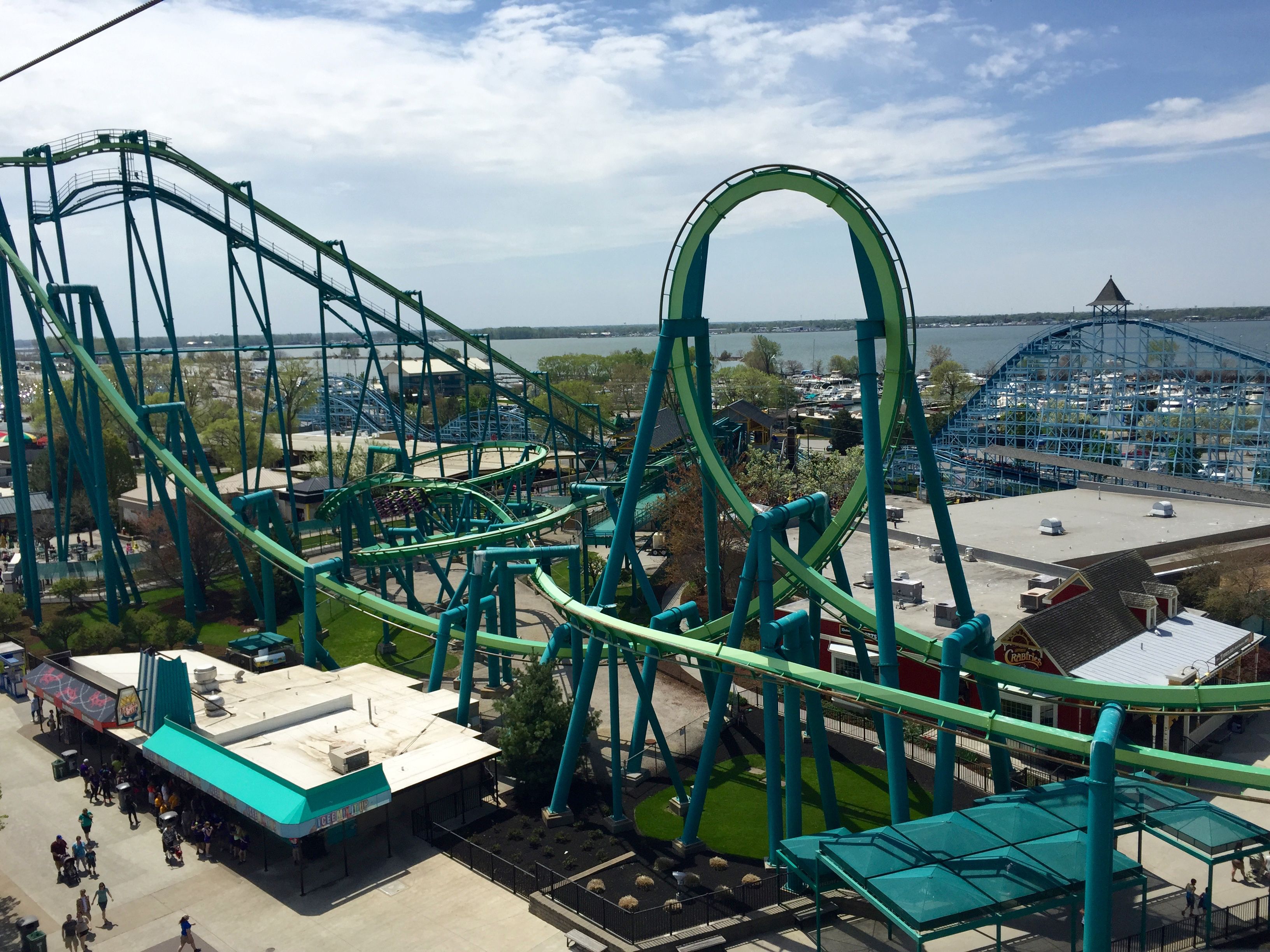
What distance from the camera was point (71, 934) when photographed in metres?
Answer: 16.2

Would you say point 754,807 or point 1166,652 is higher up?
point 1166,652

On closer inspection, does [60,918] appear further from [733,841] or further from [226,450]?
[226,450]

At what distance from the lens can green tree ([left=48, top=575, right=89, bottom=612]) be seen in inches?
1415

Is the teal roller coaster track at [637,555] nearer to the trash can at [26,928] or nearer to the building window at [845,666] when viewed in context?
the building window at [845,666]

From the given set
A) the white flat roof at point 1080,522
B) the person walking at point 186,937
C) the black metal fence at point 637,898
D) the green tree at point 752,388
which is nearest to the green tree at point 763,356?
the green tree at point 752,388

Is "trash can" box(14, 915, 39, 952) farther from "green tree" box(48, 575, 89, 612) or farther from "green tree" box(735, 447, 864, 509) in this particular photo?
"green tree" box(735, 447, 864, 509)

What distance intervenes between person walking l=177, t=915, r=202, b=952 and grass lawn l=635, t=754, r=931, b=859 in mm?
8189

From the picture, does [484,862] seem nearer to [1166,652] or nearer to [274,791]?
[274,791]

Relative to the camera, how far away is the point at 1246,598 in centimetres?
2953

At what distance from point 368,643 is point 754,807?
16.2m

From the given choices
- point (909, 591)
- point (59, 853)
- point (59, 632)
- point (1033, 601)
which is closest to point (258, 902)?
point (59, 853)

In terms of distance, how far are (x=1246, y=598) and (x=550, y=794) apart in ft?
69.8

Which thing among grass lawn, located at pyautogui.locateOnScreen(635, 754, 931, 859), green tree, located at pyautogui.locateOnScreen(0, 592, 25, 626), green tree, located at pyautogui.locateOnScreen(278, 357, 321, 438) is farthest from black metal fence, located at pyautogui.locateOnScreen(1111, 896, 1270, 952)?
green tree, located at pyautogui.locateOnScreen(278, 357, 321, 438)

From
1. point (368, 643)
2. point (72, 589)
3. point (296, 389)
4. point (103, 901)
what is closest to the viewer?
point (103, 901)
